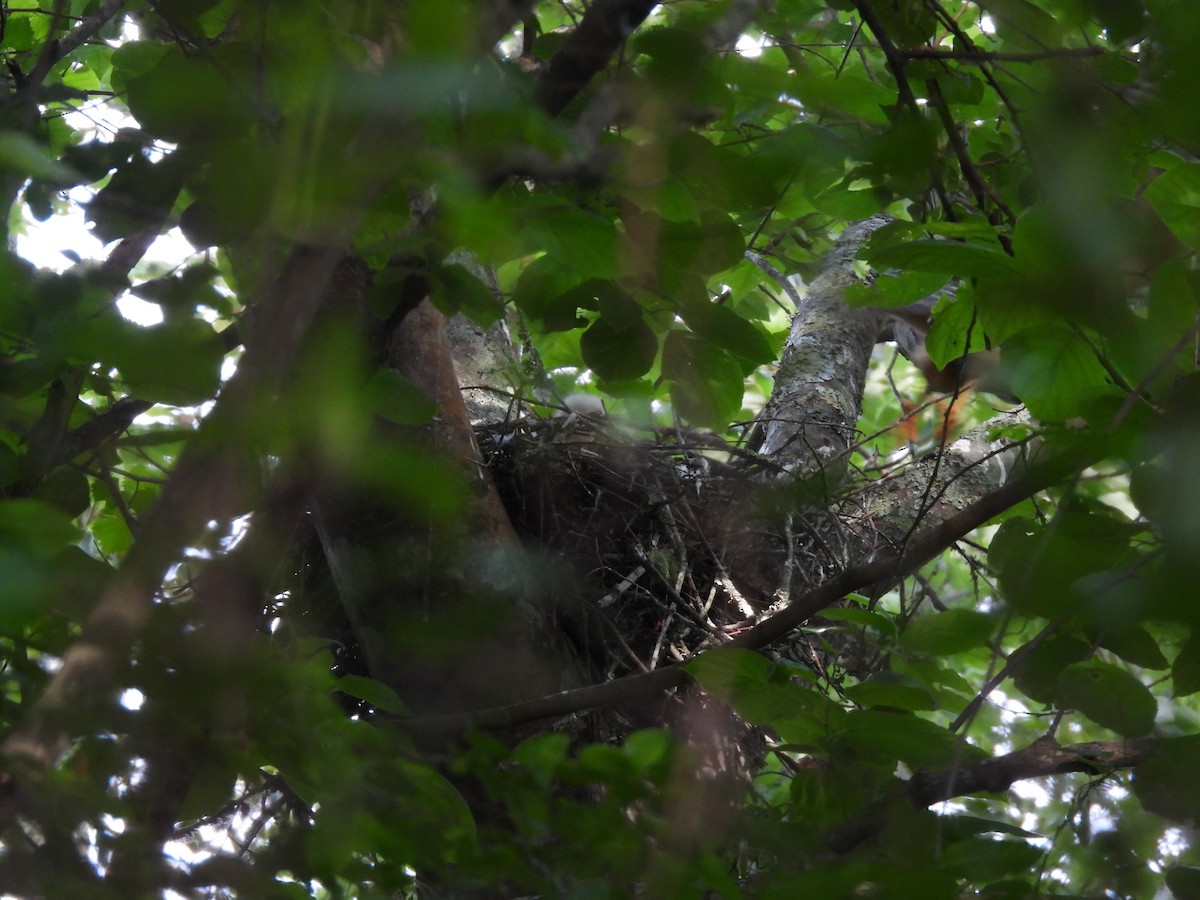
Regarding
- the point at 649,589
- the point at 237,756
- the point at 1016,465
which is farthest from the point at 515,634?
the point at 237,756

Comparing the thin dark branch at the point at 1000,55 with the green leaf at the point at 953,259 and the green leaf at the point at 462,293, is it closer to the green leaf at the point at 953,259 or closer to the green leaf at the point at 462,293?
the green leaf at the point at 953,259

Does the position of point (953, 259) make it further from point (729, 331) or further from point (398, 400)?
point (398, 400)

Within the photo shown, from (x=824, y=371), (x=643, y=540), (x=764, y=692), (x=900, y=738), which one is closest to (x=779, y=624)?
(x=764, y=692)

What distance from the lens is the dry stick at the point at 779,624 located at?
121 cm

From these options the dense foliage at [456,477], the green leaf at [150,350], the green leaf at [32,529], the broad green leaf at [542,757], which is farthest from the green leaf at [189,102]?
the broad green leaf at [542,757]

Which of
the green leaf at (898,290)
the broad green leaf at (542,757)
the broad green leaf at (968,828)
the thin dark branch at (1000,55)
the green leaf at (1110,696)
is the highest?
the thin dark branch at (1000,55)

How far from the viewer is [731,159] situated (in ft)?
3.87

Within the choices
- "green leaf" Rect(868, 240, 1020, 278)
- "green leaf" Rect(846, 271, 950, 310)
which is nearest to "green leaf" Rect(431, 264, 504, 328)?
"green leaf" Rect(868, 240, 1020, 278)

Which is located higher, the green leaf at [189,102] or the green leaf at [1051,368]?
the green leaf at [189,102]

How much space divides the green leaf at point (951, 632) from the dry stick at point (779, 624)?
0.07m

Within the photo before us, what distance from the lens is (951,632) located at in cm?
112

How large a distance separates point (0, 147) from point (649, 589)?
152 cm

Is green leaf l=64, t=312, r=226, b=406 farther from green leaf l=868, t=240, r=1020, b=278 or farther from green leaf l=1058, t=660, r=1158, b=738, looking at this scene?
green leaf l=1058, t=660, r=1158, b=738

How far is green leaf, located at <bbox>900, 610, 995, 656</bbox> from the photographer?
1.06m
